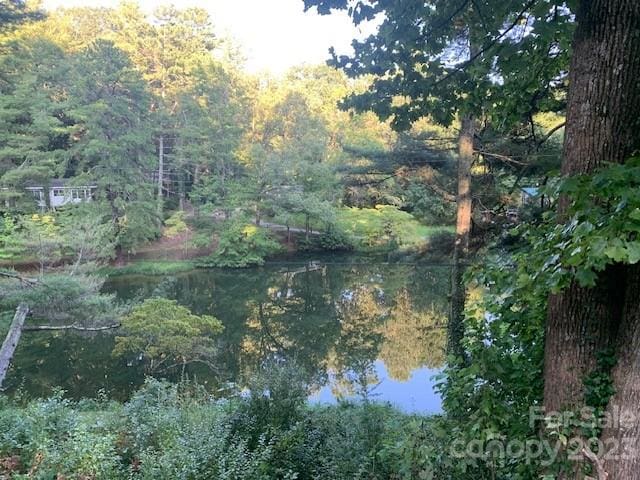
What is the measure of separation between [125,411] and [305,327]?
9.07m

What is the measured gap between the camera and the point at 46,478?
9.23 feet

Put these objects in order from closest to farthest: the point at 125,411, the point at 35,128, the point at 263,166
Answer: the point at 125,411 → the point at 35,128 → the point at 263,166

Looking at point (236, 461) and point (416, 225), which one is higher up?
point (416, 225)

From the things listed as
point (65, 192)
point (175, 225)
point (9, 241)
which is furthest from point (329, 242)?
point (9, 241)

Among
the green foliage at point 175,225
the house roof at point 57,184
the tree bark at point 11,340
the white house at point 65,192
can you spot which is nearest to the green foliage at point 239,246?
the green foliage at point 175,225

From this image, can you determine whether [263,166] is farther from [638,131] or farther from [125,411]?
[638,131]

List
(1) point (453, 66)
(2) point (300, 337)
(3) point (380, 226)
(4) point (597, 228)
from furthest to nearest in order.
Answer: (3) point (380, 226) → (2) point (300, 337) → (1) point (453, 66) → (4) point (597, 228)

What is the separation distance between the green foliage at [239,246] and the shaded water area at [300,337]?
23.6 inches

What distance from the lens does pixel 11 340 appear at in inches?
340

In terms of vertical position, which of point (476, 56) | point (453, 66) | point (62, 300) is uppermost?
point (453, 66)

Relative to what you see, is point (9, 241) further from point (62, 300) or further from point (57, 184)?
point (57, 184)

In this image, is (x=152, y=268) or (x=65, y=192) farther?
(x=65, y=192)

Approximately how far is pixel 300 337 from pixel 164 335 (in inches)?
171

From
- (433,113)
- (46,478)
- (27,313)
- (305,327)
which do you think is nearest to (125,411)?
(46,478)
